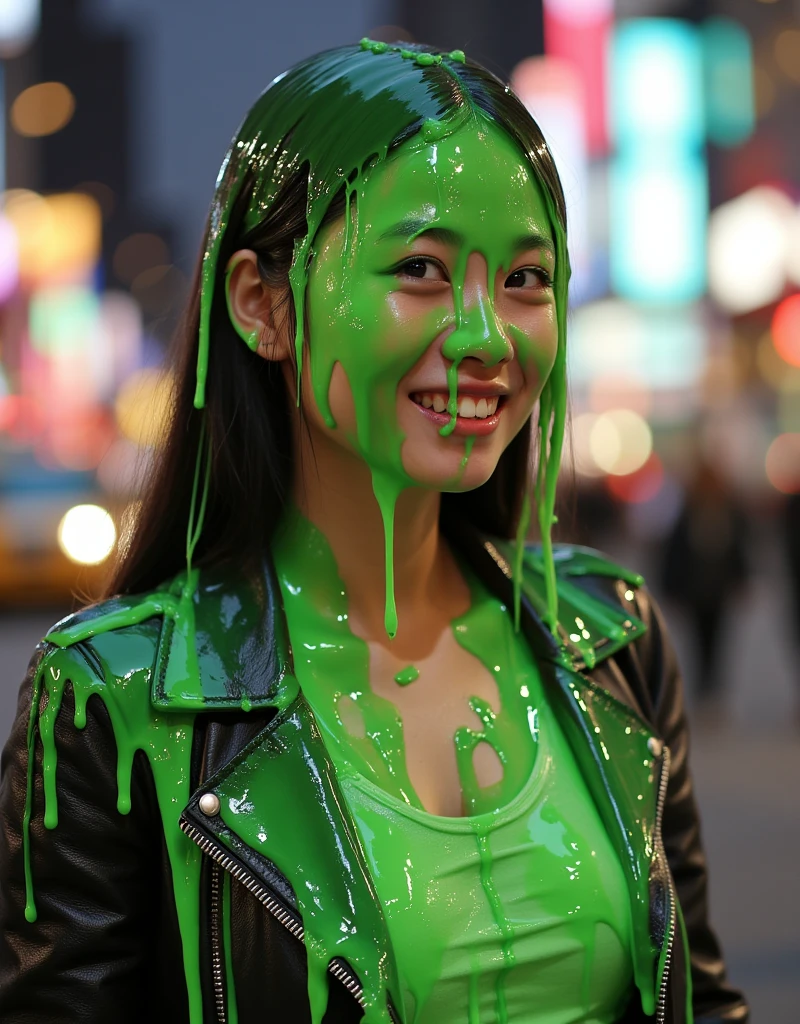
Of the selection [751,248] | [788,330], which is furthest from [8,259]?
[788,330]

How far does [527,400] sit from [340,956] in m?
0.77

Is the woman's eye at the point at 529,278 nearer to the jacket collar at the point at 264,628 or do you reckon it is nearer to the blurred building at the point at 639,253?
the jacket collar at the point at 264,628

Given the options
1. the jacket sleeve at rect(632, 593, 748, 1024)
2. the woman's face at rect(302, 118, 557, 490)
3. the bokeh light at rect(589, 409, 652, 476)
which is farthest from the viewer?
the bokeh light at rect(589, 409, 652, 476)

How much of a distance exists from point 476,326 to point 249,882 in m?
0.76

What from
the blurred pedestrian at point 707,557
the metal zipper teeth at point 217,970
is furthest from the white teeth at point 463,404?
the blurred pedestrian at point 707,557

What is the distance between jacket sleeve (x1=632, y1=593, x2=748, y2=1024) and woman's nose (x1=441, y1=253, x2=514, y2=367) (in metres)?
0.69

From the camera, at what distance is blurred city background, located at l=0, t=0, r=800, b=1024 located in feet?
24.9

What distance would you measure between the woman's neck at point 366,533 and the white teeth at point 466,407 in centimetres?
21

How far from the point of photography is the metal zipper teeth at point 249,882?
5.51 ft

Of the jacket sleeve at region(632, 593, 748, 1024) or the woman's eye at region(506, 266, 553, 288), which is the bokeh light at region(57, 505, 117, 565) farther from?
the woman's eye at region(506, 266, 553, 288)

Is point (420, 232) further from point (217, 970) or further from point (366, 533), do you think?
point (217, 970)

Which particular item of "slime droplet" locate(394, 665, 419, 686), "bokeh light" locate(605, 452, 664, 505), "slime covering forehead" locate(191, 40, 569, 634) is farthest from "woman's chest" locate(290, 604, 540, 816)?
"bokeh light" locate(605, 452, 664, 505)

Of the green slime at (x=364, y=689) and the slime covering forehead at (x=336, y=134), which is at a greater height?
the slime covering forehead at (x=336, y=134)

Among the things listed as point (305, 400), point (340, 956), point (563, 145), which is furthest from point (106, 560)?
point (563, 145)
